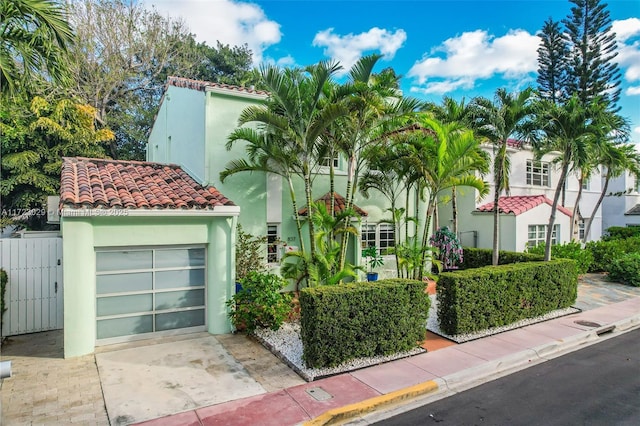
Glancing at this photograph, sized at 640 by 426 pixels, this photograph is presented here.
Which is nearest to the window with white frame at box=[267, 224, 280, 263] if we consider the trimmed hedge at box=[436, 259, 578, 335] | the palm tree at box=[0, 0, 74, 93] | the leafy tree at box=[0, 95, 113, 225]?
the trimmed hedge at box=[436, 259, 578, 335]

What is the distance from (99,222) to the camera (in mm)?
8578

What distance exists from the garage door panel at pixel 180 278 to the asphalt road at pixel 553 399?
5945mm

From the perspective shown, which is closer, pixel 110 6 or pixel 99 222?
pixel 99 222

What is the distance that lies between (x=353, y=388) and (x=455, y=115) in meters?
11.0

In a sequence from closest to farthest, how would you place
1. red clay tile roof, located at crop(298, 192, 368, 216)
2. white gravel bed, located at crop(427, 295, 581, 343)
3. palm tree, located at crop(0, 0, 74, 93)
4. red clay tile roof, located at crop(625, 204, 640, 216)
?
1. palm tree, located at crop(0, 0, 74, 93)
2. white gravel bed, located at crop(427, 295, 581, 343)
3. red clay tile roof, located at crop(298, 192, 368, 216)
4. red clay tile roof, located at crop(625, 204, 640, 216)

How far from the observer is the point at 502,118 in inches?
499

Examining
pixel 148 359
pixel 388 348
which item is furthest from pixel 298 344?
pixel 148 359

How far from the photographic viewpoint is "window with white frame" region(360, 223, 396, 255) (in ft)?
49.4

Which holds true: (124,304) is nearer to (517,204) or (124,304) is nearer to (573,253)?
(517,204)

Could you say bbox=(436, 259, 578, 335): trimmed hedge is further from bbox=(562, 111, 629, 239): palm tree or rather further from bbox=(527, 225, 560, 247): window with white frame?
bbox=(527, 225, 560, 247): window with white frame

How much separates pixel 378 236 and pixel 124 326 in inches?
378

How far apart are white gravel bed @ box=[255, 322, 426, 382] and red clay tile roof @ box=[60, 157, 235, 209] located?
3501mm

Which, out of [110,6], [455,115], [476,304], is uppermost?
[110,6]

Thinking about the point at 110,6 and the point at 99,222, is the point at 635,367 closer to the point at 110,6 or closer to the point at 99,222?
the point at 99,222
